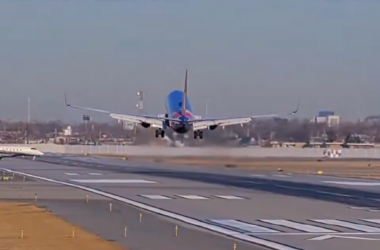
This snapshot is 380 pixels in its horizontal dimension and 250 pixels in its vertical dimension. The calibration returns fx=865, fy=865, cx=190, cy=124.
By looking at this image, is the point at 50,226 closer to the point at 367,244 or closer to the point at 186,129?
the point at 367,244

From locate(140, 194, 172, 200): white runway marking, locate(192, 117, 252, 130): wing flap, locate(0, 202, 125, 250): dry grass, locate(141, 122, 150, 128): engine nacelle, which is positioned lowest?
locate(0, 202, 125, 250): dry grass

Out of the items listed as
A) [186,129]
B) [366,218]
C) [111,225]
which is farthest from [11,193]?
[186,129]

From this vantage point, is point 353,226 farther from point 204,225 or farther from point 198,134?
point 198,134

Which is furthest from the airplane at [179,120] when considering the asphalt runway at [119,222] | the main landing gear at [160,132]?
the asphalt runway at [119,222]

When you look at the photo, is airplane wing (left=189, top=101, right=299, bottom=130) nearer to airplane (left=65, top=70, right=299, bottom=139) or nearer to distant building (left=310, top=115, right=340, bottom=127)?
airplane (left=65, top=70, right=299, bottom=139)

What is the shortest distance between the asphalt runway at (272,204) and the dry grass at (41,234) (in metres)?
5.09

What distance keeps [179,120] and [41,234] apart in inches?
2035

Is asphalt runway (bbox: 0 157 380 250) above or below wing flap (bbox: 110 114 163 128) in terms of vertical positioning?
below

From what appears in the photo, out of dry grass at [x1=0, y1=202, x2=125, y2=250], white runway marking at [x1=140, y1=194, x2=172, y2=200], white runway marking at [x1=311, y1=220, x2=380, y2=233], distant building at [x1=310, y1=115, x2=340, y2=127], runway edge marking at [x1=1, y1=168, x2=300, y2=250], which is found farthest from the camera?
distant building at [x1=310, y1=115, x2=340, y2=127]

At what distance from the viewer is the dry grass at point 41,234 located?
74.7 ft

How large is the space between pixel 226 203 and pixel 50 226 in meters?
14.0

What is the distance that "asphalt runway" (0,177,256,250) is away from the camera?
960 inches

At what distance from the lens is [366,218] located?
110 feet

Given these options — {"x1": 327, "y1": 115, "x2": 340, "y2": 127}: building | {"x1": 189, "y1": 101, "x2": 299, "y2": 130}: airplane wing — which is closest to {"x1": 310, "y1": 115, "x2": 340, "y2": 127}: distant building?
{"x1": 327, "y1": 115, "x2": 340, "y2": 127}: building
